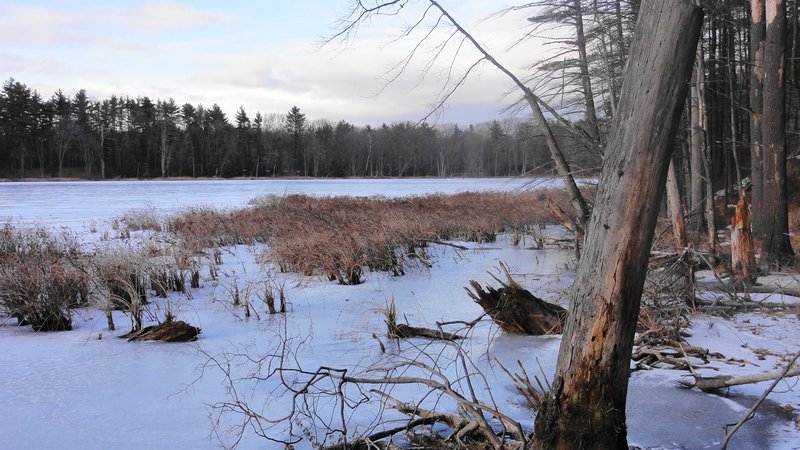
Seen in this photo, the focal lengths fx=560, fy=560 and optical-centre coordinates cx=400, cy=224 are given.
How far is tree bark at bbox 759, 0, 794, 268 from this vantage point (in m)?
9.58

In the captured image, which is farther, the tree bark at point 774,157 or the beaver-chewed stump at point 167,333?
the tree bark at point 774,157

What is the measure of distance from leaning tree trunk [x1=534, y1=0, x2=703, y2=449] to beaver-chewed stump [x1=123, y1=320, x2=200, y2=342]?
5.10 metres

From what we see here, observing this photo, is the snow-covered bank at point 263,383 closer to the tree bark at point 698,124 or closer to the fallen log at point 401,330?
the fallen log at point 401,330

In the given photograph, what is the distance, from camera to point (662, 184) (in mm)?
2906

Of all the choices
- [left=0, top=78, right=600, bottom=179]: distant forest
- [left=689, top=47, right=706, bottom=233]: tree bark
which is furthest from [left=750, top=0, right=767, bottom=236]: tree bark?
[left=0, top=78, right=600, bottom=179]: distant forest

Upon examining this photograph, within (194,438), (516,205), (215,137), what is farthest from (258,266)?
(215,137)

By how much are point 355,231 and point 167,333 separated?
637 centimetres

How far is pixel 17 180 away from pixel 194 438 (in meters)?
61.0

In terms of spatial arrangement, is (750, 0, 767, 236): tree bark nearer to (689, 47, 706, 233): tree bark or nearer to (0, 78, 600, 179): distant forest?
(689, 47, 706, 233): tree bark

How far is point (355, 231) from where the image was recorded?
12852mm

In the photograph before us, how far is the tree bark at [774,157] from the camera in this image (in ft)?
31.4

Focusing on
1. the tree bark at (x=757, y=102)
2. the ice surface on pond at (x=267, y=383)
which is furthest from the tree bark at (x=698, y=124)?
the ice surface on pond at (x=267, y=383)

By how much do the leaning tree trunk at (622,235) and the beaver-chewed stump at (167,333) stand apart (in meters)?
5.10

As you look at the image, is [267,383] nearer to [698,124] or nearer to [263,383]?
[263,383]
